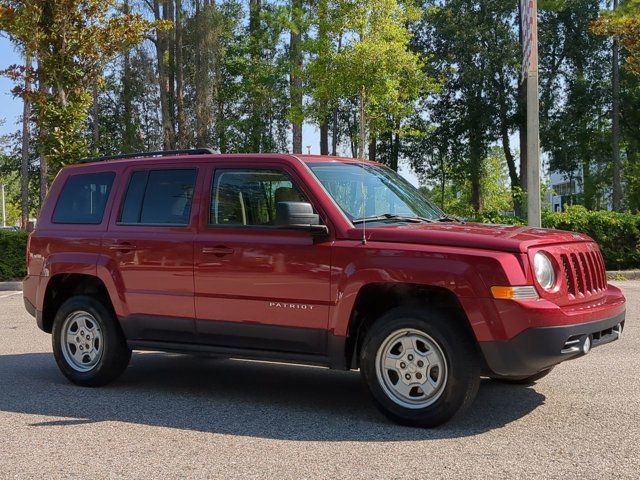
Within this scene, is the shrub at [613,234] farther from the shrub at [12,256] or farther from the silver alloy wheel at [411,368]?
the silver alloy wheel at [411,368]

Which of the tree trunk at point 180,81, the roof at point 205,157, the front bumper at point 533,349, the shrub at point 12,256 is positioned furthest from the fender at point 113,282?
the tree trunk at point 180,81

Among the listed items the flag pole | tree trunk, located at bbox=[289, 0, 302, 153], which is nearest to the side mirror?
the flag pole

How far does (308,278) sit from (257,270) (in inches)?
17.6

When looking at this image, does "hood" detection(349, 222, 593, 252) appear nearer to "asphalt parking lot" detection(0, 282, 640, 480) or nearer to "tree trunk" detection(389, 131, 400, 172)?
"asphalt parking lot" detection(0, 282, 640, 480)

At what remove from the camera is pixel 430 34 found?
48.2 meters

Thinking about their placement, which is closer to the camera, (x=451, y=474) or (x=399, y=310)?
(x=451, y=474)

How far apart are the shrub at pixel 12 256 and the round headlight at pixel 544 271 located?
15.3 meters

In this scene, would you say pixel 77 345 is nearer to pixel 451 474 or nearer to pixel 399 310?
pixel 399 310

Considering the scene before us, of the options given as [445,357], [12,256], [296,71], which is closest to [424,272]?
[445,357]

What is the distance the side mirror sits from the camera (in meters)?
5.46

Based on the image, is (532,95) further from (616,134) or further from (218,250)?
(616,134)

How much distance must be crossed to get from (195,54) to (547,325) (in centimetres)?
4256

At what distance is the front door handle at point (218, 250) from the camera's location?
234 inches

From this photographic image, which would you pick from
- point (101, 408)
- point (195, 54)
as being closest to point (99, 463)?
point (101, 408)
